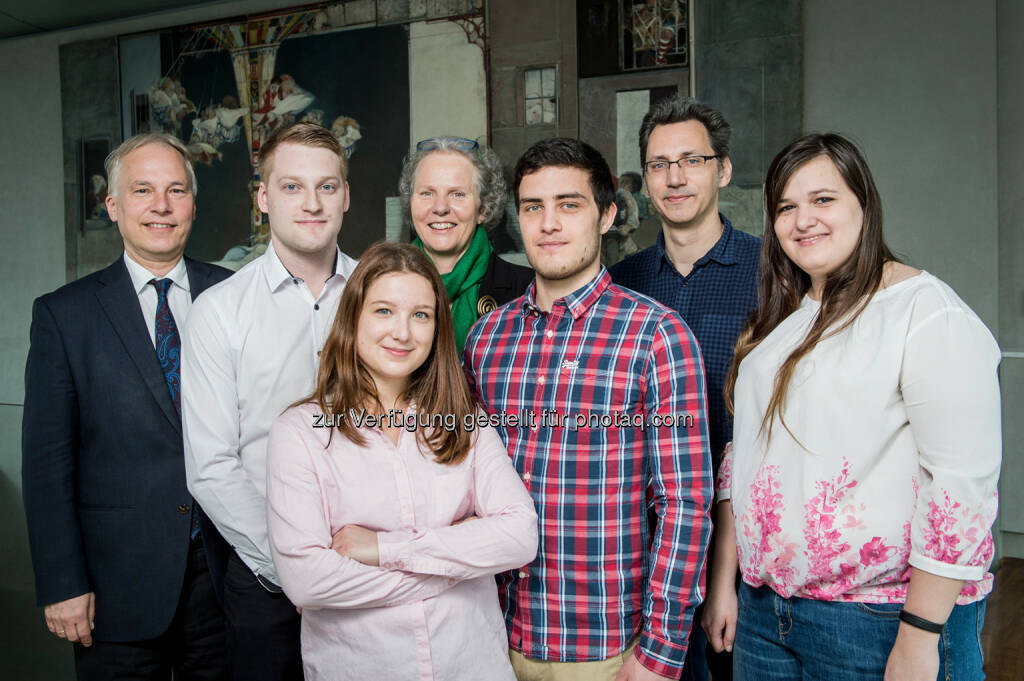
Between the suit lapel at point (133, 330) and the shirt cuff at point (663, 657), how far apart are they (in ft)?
4.56

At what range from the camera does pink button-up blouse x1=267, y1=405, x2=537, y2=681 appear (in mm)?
1527

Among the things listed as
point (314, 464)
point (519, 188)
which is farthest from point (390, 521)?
point (519, 188)

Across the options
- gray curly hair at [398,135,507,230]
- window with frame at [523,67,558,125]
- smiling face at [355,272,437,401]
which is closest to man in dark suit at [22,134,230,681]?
smiling face at [355,272,437,401]

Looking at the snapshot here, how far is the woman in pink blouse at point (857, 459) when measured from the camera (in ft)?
4.54

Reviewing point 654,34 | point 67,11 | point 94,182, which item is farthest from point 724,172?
point 67,11

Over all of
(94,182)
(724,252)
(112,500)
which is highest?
(94,182)

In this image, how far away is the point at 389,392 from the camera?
178 cm

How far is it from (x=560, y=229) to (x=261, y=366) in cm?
87

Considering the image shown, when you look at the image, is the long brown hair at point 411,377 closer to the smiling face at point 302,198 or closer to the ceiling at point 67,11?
the smiling face at point 302,198

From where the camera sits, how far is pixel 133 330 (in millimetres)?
2141

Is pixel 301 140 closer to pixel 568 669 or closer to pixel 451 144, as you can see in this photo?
pixel 451 144

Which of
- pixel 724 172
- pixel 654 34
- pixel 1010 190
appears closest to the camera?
pixel 724 172

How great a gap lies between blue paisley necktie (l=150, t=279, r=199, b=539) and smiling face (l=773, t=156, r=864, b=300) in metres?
1.69

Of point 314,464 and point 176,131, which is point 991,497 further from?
point 176,131
